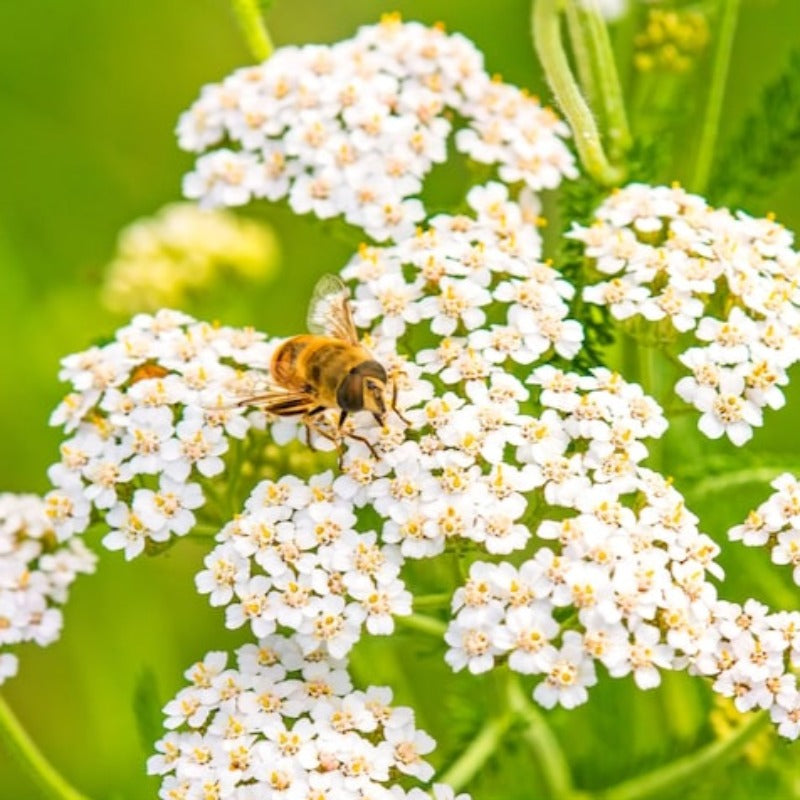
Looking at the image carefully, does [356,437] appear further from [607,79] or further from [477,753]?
[607,79]

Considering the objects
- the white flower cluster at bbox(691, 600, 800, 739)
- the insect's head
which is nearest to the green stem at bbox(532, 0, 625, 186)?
the insect's head

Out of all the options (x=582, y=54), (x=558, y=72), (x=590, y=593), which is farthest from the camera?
(x=582, y=54)

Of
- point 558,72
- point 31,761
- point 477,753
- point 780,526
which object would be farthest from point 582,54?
point 31,761

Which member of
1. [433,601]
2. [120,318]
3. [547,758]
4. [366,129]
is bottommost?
[547,758]

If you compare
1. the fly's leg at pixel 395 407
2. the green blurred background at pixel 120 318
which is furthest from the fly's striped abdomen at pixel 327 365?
the green blurred background at pixel 120 318

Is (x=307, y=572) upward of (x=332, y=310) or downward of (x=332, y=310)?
downward

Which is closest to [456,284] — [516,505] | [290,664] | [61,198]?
[516,505]
